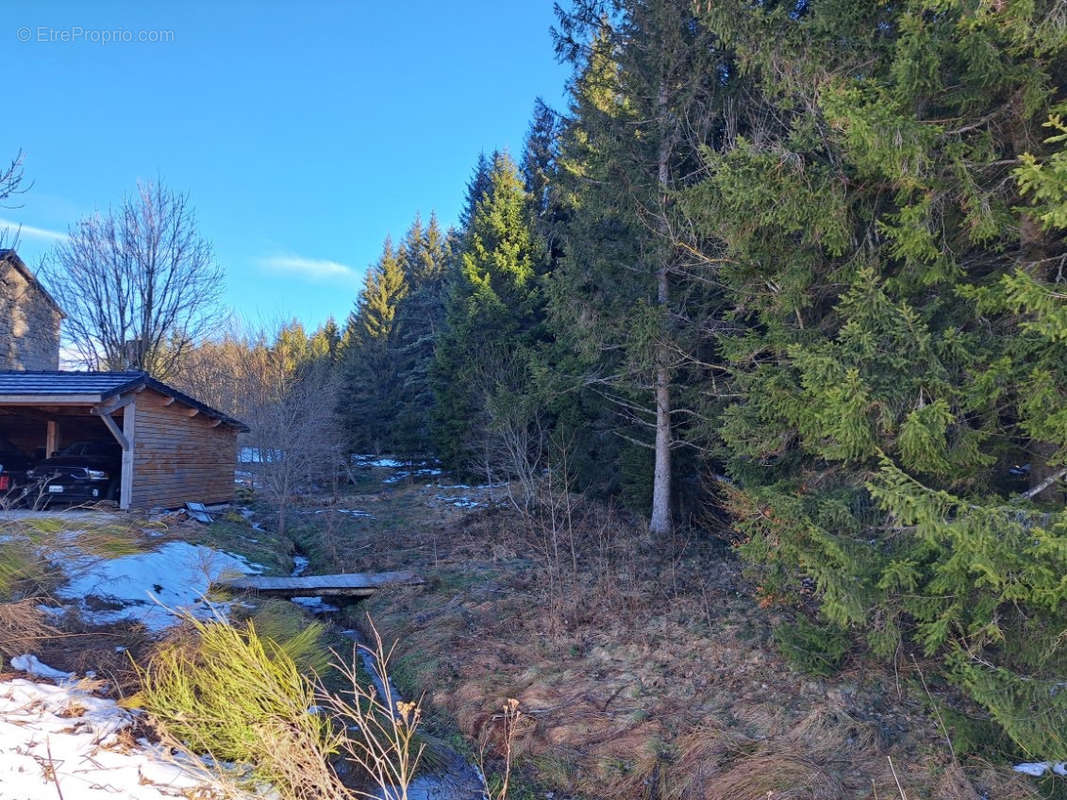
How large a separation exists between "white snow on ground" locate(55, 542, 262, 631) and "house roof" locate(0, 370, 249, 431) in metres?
4.09

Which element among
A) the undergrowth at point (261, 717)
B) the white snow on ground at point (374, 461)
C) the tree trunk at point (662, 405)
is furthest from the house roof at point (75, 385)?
the white snow on ground at point (374, 461)

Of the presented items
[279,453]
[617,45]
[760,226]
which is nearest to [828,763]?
[760,226]

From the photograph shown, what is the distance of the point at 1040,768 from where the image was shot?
13.7 ft

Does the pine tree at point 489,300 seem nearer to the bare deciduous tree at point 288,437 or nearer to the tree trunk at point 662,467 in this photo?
the bare deciduous tree at point 288,437

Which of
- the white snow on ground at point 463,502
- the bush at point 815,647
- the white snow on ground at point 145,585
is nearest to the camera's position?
the bush at point 815,647

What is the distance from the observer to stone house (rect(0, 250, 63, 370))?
19062 mm

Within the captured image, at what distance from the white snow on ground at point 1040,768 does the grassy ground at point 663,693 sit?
0.12m

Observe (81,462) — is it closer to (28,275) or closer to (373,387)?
(28,275)

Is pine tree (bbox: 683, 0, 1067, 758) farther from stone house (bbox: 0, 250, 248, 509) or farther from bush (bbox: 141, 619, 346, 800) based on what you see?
stone house (bbox: 0, 250, 248, 509)

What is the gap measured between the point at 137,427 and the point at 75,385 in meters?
1.40

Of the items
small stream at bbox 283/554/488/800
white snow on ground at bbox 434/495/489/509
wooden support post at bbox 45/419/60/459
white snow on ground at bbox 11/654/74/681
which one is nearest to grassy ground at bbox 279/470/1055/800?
small stream at bbox 283/554/488/800

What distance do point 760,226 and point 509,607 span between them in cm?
582

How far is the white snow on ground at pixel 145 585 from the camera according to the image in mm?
6453

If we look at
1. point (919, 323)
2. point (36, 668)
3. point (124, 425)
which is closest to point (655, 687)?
point (919, 323)
